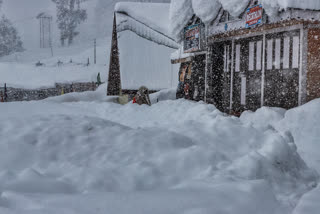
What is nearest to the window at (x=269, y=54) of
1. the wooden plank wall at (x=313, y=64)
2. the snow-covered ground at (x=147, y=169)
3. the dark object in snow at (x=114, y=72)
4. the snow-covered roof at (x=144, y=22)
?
the wooden plank wall at (x=313, y=64)

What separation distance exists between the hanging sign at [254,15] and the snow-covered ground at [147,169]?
516 cm

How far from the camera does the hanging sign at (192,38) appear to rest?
40.1 feet

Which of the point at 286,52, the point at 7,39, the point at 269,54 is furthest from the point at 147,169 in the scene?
the point at 7,39

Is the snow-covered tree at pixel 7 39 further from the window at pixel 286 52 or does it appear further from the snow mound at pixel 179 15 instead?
the window at pixel 286 52

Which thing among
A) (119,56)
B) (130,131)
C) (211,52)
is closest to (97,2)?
(119,56)

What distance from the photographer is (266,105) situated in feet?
32.2

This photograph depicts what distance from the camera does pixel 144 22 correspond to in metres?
18.7

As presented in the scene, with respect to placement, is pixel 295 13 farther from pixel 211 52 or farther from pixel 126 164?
pixel 126 164

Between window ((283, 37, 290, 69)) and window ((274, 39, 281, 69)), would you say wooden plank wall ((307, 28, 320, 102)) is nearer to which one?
window ((283, 37, 290, 69))

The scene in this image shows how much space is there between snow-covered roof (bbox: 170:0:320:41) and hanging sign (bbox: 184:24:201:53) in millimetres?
397

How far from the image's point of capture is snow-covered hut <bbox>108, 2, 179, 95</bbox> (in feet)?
61.7

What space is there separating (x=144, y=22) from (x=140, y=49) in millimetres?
1703

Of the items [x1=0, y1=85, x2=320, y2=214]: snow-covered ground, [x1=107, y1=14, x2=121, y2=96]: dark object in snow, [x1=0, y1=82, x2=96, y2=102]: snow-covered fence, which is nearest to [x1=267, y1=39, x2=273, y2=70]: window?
[x1=0, y1=85, x2=320, y2=214]: snow-covered ground

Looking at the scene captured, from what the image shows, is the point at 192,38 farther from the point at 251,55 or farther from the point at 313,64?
the point at 313,64
